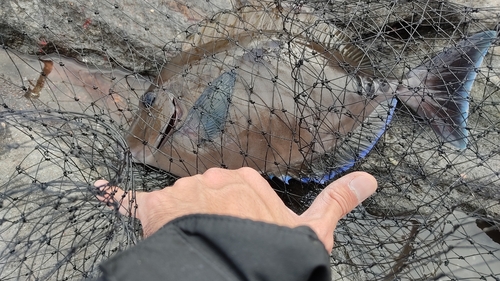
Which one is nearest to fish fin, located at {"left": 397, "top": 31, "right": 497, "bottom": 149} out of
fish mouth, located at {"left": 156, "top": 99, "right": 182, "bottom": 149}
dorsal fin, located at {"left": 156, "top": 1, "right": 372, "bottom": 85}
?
dorsal fin, located at {"left": 156, "top": 1, "right": 372, "bottom": 85}

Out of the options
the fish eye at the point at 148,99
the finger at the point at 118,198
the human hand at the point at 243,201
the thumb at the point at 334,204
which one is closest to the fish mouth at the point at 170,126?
the fish eye at the point at 148,99

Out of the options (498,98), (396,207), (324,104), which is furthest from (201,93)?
(498,98)

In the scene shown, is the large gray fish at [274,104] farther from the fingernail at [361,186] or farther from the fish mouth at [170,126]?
the fingernail at [361,186]

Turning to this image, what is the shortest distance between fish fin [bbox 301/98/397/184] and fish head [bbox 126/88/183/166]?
34.0 inches

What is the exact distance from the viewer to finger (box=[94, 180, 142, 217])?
1556 millimetres

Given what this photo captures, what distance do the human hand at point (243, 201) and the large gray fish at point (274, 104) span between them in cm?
89

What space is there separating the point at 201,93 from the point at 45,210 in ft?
3.56

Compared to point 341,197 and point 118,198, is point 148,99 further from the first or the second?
point 341,197

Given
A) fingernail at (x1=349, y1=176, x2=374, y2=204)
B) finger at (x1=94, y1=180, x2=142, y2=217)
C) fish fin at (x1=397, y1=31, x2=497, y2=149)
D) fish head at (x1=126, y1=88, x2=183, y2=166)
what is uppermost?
fish fin at (x1=397, y1=31, x2=497, y2=149)

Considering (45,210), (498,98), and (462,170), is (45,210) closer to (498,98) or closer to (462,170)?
(462,170)

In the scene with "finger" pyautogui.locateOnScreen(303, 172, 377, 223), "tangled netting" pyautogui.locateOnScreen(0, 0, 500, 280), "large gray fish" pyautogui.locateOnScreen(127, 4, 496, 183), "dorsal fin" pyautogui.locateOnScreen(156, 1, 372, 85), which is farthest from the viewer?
"dorsal fin" pyautogui.locateOnScreen(156, 1, 372, 85)

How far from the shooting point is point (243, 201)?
1233mm

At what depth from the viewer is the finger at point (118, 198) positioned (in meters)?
1.56

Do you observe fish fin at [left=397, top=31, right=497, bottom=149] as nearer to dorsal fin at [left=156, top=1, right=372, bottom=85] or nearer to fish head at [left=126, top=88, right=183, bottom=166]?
dorsal fin at [left=156, top=1, right=372, bottom=85]
